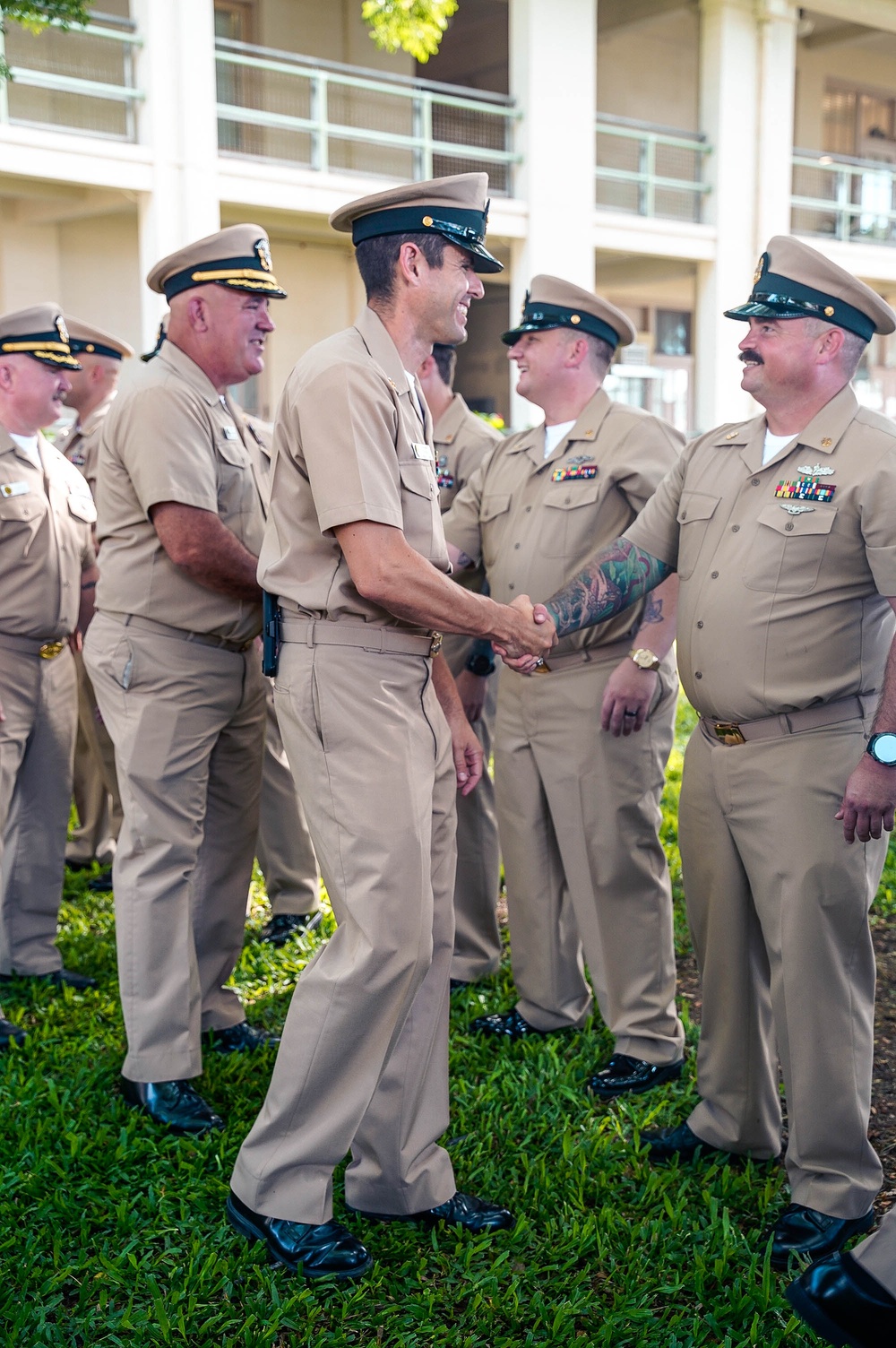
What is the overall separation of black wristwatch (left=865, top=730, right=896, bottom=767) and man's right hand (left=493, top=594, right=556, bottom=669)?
844mm

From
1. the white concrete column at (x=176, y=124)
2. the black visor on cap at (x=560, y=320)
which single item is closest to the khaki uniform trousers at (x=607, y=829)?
the black visor on cap at (x=560, y=320)

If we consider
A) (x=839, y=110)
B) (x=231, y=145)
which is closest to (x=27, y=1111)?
(x=231, y=145)

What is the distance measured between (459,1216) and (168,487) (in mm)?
2021

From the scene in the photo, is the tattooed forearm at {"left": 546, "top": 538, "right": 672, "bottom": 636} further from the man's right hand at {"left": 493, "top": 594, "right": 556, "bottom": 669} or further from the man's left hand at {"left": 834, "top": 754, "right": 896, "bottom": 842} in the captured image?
the man's left hand at {"left": 834, "top": 754, "right": 896, "bottom": 842}

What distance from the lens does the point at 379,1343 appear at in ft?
9.02

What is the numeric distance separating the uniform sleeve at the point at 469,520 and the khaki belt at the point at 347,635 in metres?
1.61

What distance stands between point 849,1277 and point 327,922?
3.50 metres

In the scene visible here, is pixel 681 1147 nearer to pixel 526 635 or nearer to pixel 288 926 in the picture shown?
pixel 526 635

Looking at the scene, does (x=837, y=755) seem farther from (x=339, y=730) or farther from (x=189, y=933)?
(x=189, y=933)

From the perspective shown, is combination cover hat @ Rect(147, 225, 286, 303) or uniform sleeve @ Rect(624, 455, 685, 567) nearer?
uniform sleeve @ Rect(624, 455, 685, 567)

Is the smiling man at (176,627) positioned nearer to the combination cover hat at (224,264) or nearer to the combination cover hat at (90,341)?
the combination cover hat at (224,264)

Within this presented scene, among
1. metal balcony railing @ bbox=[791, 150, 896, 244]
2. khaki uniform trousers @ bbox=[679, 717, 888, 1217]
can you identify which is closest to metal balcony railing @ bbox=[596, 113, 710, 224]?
metal balcony railing @ bbox=[791, 150, 896, 244]

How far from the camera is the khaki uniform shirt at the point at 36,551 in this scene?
4605mm

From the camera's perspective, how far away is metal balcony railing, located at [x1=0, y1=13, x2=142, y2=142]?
1445 cm
